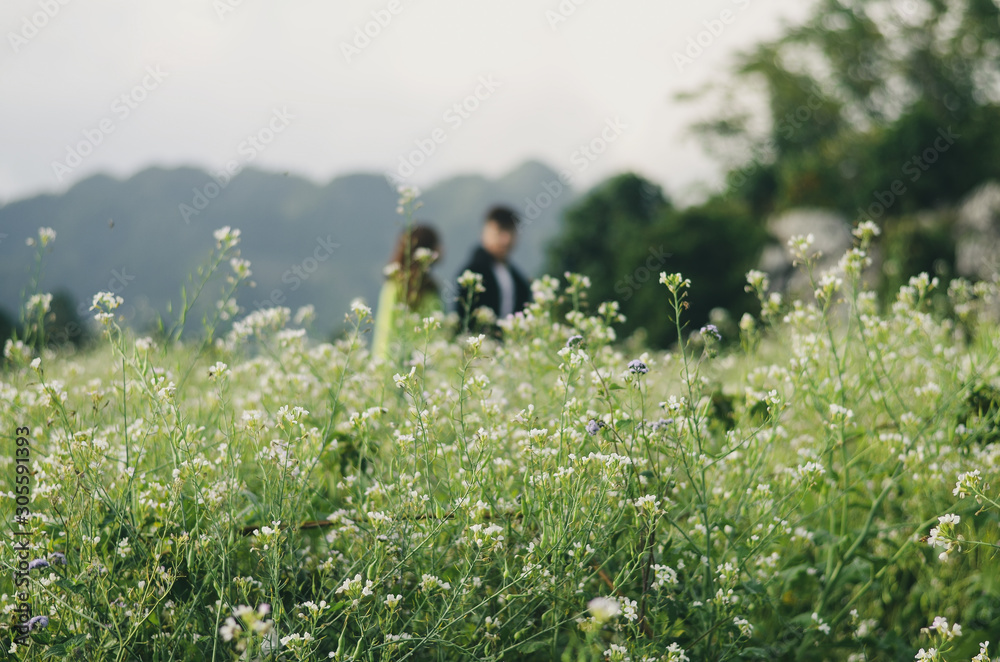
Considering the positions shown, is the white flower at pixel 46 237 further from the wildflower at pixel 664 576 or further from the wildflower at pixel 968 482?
the wildflower at pixel 968 482

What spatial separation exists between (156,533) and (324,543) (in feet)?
1.83

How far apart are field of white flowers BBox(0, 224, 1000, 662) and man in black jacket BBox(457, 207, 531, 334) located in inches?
169

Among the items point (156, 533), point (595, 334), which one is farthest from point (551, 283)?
point (156, 533)

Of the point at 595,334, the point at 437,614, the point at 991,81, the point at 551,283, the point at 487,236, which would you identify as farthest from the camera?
the point at 991,81

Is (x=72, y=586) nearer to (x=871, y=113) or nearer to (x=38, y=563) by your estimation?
(x=38, y=563)

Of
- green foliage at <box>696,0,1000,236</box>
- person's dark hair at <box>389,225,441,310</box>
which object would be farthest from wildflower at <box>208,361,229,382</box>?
green foliage at <box>696,0,1000,236</box>

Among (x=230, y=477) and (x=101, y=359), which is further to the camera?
(x=101, y=359)

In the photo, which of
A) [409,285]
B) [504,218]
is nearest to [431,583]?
[409,285]

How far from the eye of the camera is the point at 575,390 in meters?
3.36

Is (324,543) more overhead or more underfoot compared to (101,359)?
more overhead

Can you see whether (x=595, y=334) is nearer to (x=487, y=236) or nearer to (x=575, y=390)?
(x=575, y=390)

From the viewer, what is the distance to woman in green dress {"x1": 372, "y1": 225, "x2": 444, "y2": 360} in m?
4.30

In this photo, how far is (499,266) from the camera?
26.7ft

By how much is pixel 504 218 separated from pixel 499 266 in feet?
1.89
